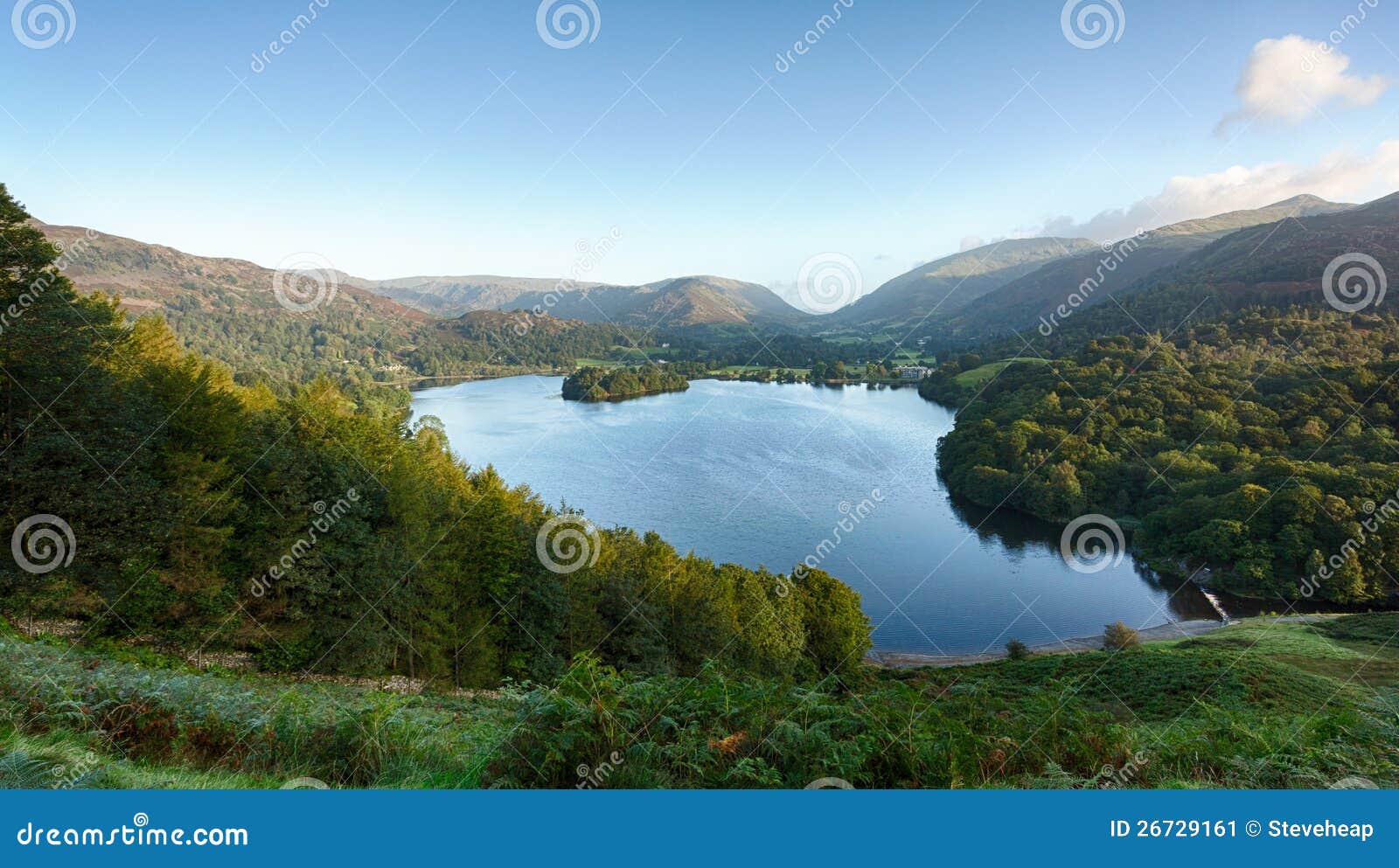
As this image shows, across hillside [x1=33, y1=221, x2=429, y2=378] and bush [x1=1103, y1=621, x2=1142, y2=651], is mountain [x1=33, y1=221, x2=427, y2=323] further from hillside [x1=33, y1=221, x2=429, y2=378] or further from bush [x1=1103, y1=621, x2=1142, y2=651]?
bush [x1=1103, y1=621, x2=1142, y2=651]

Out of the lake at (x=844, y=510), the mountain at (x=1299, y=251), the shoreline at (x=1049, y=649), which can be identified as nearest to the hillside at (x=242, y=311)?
the lake at (x=844, y=510)

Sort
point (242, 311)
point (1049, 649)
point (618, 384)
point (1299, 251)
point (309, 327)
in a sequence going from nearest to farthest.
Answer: point (1049, 649)
point (1299, 251)
point (618, 384)
point (309, 327)
point (242, 311)

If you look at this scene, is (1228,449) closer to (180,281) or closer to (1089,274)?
(1089,274)

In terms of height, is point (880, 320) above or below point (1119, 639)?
above

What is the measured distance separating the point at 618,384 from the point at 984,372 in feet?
159

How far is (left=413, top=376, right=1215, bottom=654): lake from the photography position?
90.8 ft

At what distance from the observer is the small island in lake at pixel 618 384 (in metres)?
86.2

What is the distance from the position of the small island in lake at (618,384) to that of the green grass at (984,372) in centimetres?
3983

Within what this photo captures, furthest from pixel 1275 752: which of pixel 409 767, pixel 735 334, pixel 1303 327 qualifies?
pixel 735 334

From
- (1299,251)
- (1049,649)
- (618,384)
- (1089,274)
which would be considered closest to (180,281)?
(618,384)

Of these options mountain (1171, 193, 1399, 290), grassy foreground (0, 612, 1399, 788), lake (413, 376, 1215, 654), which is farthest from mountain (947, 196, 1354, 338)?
grassy foreground (0, 612, 1399, 788)

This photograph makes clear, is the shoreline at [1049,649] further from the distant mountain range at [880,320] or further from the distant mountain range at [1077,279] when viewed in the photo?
the distant mountain range at [1077,279]

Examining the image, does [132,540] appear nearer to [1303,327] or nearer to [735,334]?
[1303,327]

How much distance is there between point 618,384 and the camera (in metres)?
87.6
